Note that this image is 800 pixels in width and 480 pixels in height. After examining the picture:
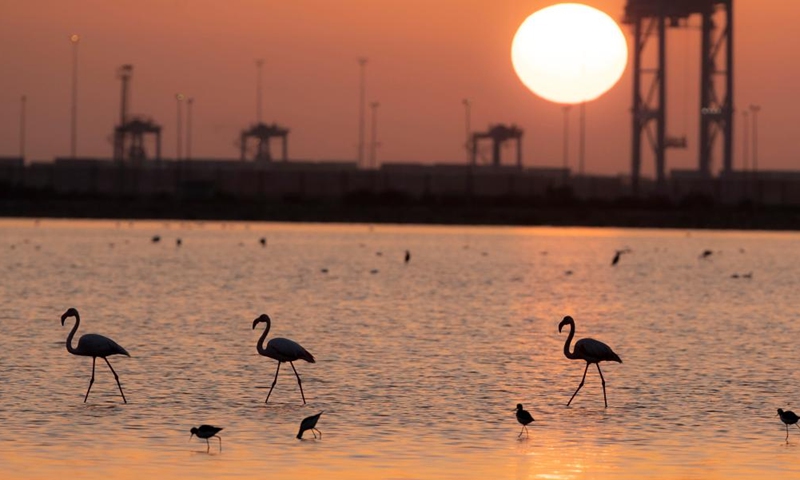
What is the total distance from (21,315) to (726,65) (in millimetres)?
135507

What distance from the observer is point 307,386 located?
26188 mm

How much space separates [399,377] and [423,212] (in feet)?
434

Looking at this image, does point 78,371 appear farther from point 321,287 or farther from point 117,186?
point 117,186

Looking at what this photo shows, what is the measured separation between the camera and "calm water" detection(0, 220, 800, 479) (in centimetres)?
1909

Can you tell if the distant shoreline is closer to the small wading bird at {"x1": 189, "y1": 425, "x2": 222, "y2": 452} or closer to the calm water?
the calm water

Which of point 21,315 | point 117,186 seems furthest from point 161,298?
point 117,186

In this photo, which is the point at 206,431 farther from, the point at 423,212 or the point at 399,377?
the point at 423,212

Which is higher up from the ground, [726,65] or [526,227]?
[726,65]

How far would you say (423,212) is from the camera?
15950 cm

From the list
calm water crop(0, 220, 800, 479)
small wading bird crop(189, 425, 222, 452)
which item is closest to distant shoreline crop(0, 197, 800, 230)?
calm water crop(0, 220, 800, 479)

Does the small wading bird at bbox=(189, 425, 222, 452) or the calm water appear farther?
the calm water

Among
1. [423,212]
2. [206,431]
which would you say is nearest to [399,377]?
[206,431]

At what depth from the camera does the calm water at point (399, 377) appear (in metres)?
19.1

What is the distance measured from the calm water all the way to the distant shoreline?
86.8m
